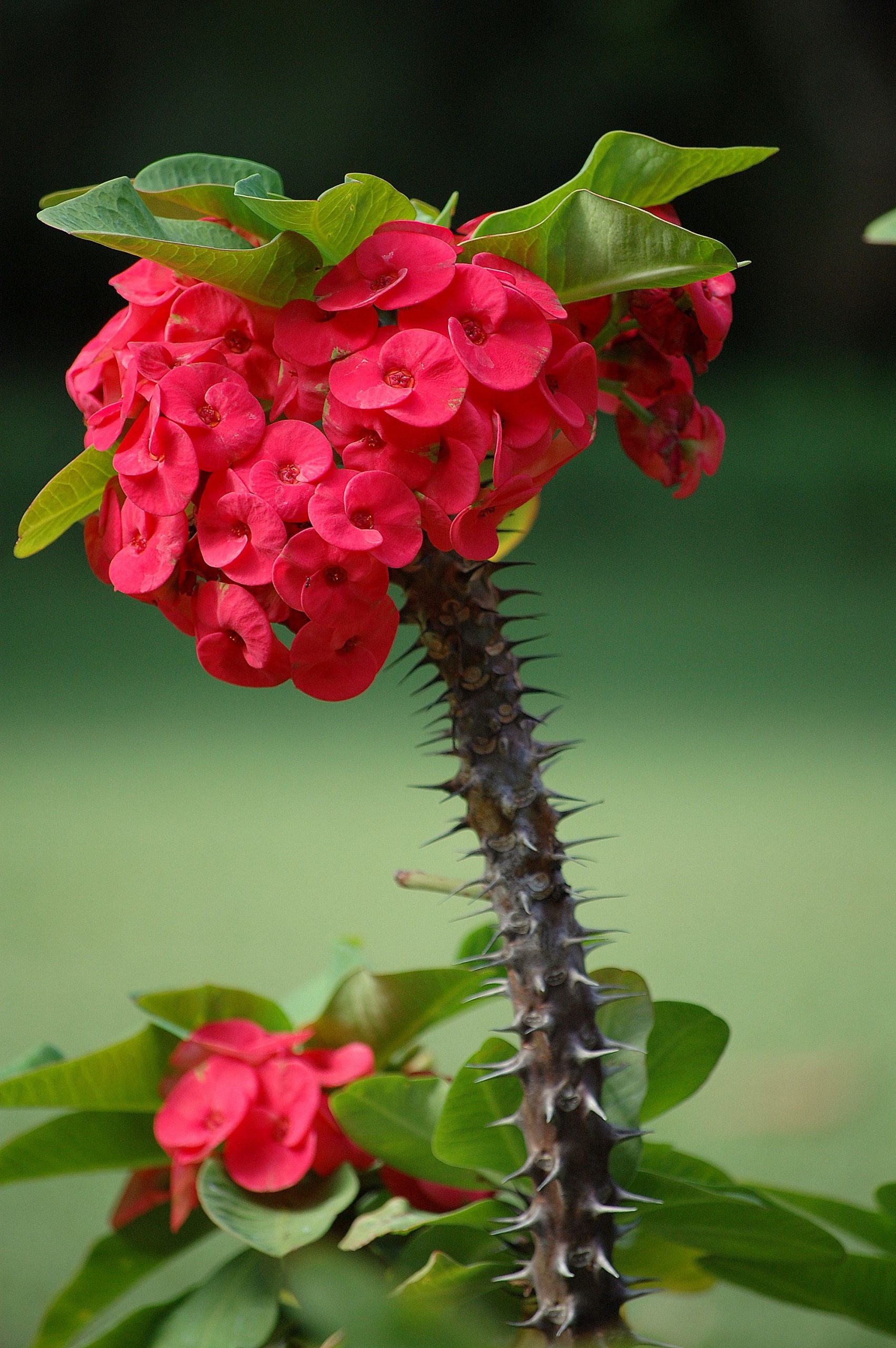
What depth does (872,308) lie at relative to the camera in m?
2.53

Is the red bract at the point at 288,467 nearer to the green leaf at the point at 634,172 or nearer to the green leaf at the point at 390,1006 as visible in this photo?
the green leaf at the point at 634,172

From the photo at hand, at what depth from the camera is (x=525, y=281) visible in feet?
0.75

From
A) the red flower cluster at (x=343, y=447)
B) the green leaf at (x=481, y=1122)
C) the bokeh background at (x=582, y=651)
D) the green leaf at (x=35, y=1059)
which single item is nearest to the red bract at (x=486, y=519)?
the red flower cluster at (x=343, y=447)

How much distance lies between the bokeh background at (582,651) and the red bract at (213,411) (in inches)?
17.2

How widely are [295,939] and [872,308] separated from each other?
7.07ft

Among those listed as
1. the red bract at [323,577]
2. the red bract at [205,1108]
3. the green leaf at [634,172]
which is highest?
the green leaf at [634,172]

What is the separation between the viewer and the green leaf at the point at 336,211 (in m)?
0.22

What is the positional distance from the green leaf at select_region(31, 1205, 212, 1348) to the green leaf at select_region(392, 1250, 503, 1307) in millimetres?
92

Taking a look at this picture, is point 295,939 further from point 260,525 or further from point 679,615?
point 679,615

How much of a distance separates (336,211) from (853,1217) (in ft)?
0.98

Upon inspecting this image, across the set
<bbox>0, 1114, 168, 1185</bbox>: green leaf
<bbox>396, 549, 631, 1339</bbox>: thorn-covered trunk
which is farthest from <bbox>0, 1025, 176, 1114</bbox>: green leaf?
<bbox>396, 549, 631, 1339</bbox>: thorn-covered trunk

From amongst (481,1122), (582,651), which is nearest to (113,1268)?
(481,1122)

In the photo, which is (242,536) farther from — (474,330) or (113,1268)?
(113,1268)

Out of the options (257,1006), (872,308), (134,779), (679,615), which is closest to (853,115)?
(872,308)
